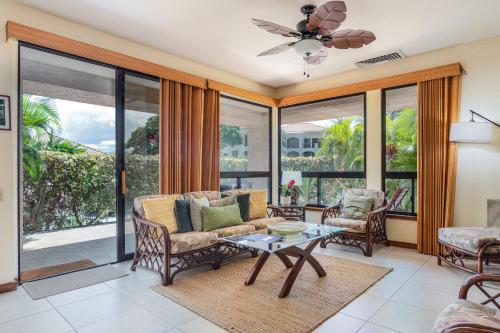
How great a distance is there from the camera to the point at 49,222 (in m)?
4.49

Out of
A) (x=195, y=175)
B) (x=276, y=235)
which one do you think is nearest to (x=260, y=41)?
(x=195, y=175)

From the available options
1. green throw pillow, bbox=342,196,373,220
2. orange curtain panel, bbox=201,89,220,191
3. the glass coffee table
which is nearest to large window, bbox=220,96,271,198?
orange curtain panel, bbox=201,89,220,191

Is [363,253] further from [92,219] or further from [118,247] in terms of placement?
[92,219]

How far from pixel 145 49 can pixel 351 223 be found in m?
3.72

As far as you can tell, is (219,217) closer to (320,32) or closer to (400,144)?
(320,32)

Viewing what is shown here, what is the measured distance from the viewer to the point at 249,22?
133 inches

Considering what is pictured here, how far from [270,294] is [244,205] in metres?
1.72

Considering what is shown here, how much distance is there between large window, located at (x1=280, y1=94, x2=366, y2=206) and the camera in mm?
5094

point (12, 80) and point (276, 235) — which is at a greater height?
point (12, 80)

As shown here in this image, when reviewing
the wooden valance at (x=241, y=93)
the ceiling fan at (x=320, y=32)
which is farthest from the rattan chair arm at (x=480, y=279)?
the wooden valance at (x=241, y=93)

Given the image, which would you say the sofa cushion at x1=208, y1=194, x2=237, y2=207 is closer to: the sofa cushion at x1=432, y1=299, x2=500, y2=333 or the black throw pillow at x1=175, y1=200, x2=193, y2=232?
the black throw pillow at x1=175, y1=200, x2=193, y2=232

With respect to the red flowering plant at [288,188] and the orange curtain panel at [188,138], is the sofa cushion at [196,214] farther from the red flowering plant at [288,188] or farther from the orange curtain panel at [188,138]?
the red flowering plant at [288,188]

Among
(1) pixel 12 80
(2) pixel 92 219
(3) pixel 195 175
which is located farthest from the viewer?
→ (2) pixel 92 219

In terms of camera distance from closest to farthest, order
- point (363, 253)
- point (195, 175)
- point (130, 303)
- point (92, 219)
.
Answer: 1. point (130, 303)
2. point (363, 253)
3. point (195, 175)
4. point (92, 219)
